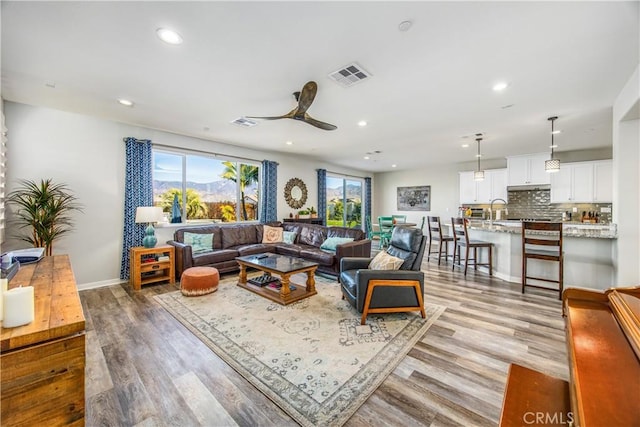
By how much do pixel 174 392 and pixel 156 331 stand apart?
3.54ft

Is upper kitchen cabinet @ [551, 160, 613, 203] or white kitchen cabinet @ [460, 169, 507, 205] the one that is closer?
upper kitchen cabinet @ [551, 160, 613, 203]

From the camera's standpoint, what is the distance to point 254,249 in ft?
16.5

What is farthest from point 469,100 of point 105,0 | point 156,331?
point 156,331

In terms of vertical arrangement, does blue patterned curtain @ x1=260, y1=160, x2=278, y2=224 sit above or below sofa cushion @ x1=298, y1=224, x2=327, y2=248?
above

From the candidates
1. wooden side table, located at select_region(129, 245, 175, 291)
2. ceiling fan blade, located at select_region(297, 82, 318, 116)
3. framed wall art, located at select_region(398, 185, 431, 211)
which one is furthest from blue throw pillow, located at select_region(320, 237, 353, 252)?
framed wall art, located at select_region(398, 185, 431, 211)

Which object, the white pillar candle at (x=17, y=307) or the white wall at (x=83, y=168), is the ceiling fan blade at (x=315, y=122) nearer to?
the white pillar candle at (x=17, y=307)

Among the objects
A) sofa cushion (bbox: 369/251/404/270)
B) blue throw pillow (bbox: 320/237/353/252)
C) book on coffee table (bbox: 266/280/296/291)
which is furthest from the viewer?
blue throw pillow (bbox: 320/237/353/252)

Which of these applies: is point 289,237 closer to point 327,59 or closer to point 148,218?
point 148,218

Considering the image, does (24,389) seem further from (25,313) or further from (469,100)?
(469,100)

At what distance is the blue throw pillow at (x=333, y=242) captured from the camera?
4.84m

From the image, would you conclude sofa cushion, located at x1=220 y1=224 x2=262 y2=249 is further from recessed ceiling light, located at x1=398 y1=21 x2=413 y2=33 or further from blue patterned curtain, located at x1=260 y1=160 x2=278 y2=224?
recessed ceiling light, located at x1=398 y1=21 x2=413 y2=33

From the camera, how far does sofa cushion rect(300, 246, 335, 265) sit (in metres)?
4.53

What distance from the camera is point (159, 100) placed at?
3.41 m

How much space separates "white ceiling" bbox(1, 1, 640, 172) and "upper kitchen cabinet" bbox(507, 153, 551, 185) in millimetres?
2327
